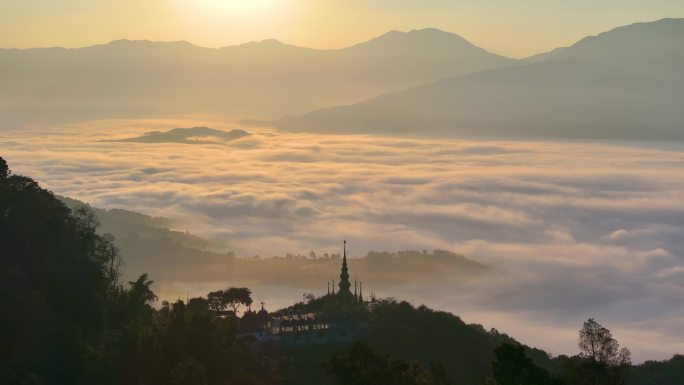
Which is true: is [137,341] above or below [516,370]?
above

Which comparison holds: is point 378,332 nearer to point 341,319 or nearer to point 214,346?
point 341,319

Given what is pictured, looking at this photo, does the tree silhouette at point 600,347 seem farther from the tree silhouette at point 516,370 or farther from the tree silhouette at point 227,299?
the tree silhouette at point 227,299

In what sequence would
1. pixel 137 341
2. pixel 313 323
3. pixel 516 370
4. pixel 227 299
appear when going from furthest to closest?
pixel 313 323
pixel 227 299
pixel 137 341
pixel 516 370

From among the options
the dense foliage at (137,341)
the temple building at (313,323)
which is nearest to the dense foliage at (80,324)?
the dense foliage at (137,341)

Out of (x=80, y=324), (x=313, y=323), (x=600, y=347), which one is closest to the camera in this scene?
(x=600, y=347)

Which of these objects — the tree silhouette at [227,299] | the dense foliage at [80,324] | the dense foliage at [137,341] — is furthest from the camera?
the tree silhouette at [227,299]

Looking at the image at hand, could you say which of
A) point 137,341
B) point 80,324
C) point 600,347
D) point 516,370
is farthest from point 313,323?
point 516,370

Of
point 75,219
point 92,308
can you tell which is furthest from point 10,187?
point 92,308

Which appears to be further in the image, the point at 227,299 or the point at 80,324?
the point at 227,299

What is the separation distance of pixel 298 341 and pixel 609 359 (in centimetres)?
3213

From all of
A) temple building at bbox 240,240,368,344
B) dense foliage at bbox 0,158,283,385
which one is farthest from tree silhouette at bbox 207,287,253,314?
dense foliage at bbox 0,158,283,385

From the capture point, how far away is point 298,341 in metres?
95.9

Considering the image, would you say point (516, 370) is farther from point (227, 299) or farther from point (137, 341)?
point (227, 299)


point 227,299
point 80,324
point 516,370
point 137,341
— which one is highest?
point 227,299
